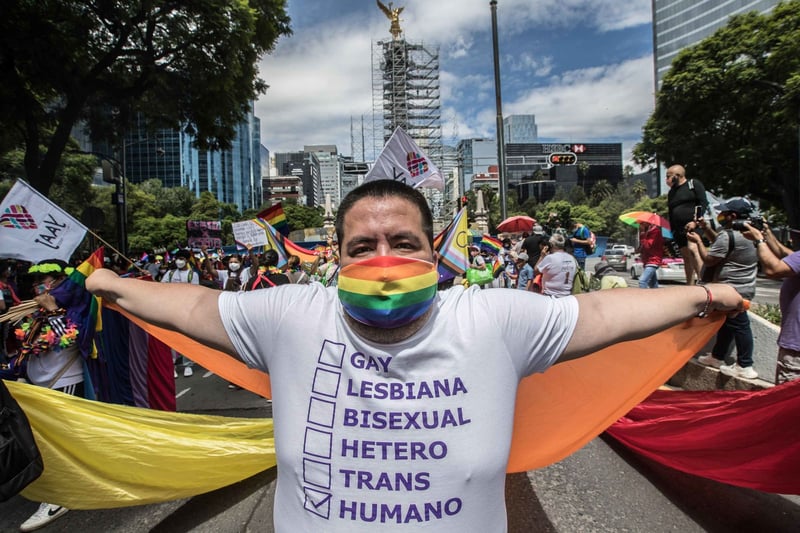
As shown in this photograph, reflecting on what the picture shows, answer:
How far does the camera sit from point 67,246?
306 cm

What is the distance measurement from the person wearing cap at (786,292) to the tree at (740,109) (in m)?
21.0

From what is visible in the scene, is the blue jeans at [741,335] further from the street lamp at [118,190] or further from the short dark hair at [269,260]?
the street lamp at [118,190]

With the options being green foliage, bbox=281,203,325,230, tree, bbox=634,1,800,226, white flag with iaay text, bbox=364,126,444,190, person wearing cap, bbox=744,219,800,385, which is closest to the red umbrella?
white flag with iaay text, bbox=364,126,444,190

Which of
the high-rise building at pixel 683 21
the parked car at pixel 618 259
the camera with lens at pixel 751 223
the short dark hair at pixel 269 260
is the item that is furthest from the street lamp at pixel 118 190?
the high-rise building at pixel 683 21

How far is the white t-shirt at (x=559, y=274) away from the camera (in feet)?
23.6

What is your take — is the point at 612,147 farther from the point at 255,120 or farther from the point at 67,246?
the point at 67,246

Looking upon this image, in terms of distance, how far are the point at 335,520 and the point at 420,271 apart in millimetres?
672

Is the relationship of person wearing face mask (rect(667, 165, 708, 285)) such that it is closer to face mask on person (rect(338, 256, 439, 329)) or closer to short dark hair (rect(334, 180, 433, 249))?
short dark hair (rect(334, 180, 433, 249))

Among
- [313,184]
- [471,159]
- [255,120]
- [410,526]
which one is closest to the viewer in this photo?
[410,526]

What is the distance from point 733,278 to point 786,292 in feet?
3.93

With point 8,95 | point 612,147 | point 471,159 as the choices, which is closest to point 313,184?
point 471,159

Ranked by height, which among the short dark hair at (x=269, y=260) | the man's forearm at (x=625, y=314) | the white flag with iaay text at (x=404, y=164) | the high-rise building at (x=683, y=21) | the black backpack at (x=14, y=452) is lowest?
the black backpack at (x=14, y=452)

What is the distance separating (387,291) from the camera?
49.2 inches

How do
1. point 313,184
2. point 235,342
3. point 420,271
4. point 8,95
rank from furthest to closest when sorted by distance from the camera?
point 313,184 → point 8,95 → point 235,342 → point 420,271
